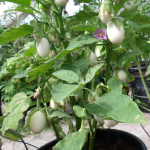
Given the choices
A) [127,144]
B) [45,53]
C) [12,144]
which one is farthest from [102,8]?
[12,144]

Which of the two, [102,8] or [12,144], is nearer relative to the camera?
[102,8]

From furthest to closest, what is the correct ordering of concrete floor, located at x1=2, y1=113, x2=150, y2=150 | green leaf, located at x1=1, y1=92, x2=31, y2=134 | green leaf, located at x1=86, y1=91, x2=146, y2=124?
concrete floor, located at x1=2, y1=113, x2=150, y2=150 → green leaf, located at x1=1, y1=92, x2=31, y2=134 → green leaf, located at x1=86, y1=91, x2=146, y2=124

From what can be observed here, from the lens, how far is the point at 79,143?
26cm

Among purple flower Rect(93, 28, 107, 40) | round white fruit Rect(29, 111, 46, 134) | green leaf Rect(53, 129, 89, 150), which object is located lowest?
round white fruit Rect(29, 111, 46, 134)

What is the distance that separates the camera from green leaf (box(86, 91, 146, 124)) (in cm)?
22

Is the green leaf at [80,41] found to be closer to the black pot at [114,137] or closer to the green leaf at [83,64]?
the green leaf at [83,64]

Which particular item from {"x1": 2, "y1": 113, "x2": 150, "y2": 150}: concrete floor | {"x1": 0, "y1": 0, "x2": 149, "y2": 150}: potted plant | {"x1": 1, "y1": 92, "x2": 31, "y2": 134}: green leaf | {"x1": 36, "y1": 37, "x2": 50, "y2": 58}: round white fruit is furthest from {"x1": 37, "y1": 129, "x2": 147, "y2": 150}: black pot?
{"x1": 2, "y1": 113, "x2": 150, "y2": 150}: concrete floor

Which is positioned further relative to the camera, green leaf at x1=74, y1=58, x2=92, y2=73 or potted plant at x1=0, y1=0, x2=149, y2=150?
green leaf at x1=74, y1=58, x2=92, y2=73

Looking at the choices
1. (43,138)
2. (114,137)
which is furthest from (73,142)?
(43,138)

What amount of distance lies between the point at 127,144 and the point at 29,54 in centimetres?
38

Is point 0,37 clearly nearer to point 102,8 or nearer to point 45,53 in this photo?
point 45,53

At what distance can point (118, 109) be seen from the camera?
0.79 feet

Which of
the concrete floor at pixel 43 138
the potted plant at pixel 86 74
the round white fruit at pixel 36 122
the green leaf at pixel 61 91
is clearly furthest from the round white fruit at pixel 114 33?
the concrete floor at pixel 43 138

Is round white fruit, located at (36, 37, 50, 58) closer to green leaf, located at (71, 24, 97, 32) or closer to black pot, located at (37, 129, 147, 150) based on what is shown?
green leaf, located at (71, 24, 97, 32)
